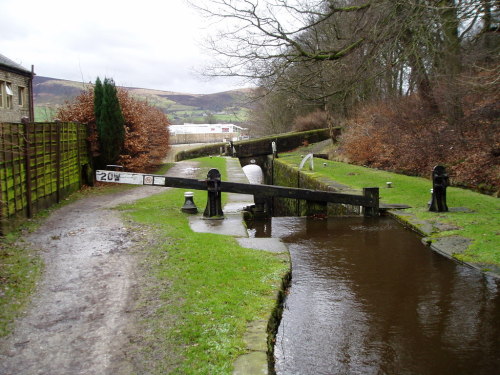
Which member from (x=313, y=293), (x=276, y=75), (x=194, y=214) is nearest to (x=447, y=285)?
(x=313, y=293)

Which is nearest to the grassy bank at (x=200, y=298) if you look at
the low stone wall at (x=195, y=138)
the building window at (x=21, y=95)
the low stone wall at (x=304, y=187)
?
the low stone wall at (x=304, y=187)

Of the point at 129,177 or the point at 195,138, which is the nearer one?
the point at 129,177

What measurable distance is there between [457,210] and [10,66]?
2314 cm

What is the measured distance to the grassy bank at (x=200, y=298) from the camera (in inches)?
146

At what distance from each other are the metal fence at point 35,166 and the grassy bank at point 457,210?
747 centimetres

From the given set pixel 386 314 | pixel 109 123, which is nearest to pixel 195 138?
pixel 109 123

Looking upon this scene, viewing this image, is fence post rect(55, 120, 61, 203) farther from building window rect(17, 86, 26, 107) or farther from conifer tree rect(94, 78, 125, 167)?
building window rect(17, 86, 26, 107)

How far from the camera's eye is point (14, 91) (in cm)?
2464

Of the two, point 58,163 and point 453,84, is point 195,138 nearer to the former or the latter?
point 453,84

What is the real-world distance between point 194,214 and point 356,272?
465 centimetres

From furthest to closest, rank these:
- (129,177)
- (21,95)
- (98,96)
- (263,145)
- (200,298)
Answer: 1. (263,145)
2. (21,95)
3. (98,96)
4. (129,177)
5. (200,298)

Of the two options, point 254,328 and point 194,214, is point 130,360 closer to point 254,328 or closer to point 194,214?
point 254,328

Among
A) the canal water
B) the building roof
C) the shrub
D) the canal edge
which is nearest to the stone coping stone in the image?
the canal water

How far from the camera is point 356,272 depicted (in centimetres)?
668
